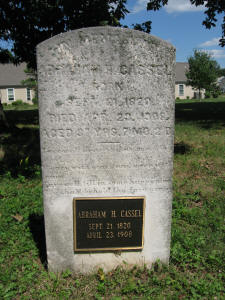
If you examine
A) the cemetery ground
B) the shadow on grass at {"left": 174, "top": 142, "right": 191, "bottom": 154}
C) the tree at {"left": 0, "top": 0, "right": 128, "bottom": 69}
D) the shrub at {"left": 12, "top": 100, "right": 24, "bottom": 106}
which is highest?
the tree at {"left": 0, "top": 0, "right": 128, "bottom": 69}

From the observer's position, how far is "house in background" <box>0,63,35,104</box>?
130 ft

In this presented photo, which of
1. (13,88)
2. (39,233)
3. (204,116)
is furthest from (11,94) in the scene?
(39,233)

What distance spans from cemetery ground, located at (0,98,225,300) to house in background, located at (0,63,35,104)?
37.5m

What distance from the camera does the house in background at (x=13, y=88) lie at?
39.6 meters

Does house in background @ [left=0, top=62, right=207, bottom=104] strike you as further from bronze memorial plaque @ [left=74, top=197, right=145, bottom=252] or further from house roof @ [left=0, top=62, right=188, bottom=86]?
bronze memorial plaque @ [left=74, top=197, right=145, bottom=252]

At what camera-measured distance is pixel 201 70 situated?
35.2 meters

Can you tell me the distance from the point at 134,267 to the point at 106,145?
4.85 ft

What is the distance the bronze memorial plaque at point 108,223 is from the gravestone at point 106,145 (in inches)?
0.4

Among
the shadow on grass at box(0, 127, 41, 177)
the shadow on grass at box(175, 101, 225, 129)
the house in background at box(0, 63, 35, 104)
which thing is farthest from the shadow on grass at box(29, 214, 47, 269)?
the house in background at box(0, 63, 35, 104)

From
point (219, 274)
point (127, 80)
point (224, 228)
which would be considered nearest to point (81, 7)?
point (127, 80)

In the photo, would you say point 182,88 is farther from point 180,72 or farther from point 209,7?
point 209,7

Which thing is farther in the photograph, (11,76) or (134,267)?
(11,76)

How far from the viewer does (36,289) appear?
8.96 feet

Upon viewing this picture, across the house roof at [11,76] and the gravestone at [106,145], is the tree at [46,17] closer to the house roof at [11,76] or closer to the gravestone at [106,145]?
the gravestone at [106,145]
